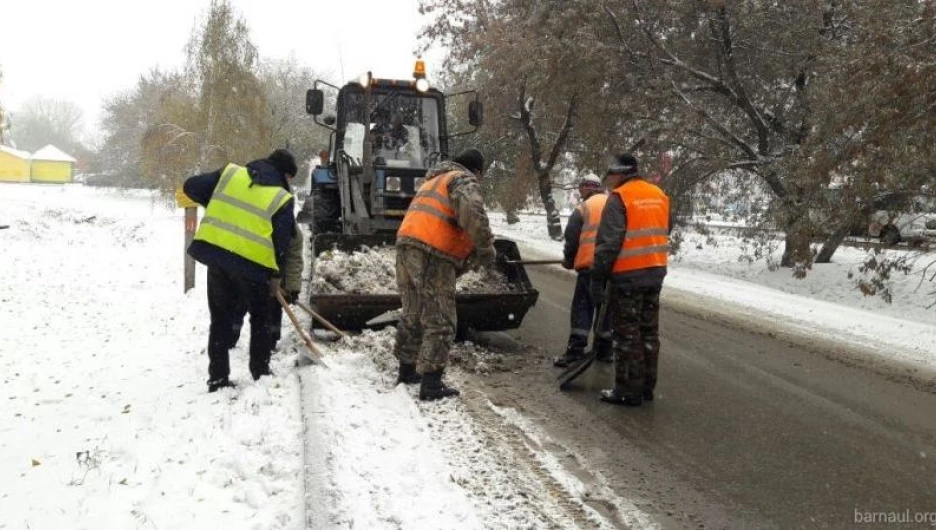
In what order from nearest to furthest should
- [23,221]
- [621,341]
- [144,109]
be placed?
[621,341], [23,221], [144,109]

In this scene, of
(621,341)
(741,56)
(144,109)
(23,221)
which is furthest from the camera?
(144,109)

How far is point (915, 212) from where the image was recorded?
1086 centimetres

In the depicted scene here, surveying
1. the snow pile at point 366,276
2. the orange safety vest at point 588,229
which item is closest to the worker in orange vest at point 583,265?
the orange safety vest at point 588,229

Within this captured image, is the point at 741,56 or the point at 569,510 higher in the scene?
the point at 741,56

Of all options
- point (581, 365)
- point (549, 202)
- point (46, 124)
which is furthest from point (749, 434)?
point (46, 124)

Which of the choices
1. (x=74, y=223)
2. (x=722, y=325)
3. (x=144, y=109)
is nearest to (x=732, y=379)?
(x=722, y=325)

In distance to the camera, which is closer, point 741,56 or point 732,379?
point 732,379

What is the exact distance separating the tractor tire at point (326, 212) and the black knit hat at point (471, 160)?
15.8 feet

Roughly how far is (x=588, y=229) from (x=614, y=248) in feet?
3.61

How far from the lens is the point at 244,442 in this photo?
376 cm

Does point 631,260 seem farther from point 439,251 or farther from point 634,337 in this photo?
point 439,251

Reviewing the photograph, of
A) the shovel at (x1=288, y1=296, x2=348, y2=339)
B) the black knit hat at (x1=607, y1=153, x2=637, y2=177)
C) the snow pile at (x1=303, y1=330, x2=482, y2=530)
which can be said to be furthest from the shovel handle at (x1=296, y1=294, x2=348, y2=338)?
the black knit hat at (x1=607, y1=153, x2=637, y2=177)

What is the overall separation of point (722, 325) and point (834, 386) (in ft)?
8.87

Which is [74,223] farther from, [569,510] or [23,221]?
[569,510]
